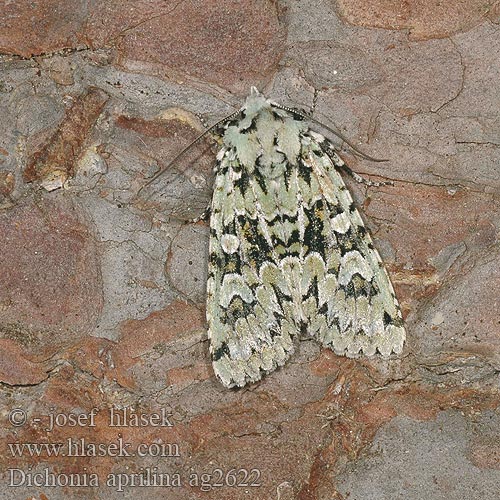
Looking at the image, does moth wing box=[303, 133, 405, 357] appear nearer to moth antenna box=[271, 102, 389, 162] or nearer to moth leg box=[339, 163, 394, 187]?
moth leg box=[339, 163, 394, 187]

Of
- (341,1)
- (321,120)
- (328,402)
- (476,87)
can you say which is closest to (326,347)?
(328,402)

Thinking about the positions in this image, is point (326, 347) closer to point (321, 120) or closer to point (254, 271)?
point (254, 271)

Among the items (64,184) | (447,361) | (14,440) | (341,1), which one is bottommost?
(14,440)

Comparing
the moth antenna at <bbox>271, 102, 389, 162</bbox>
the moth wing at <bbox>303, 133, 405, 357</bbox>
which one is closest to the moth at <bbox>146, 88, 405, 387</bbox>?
the moth wing at <bbox>303, 133, 405, 357</bbox>

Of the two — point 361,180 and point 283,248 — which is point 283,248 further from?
point 361,180

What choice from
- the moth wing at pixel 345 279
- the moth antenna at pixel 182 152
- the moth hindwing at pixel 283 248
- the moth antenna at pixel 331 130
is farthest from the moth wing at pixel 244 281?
the moth antenna at pixel 331 130

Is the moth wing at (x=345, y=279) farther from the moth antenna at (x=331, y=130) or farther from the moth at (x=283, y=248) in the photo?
the moth antenna at (x=331, y=130)
